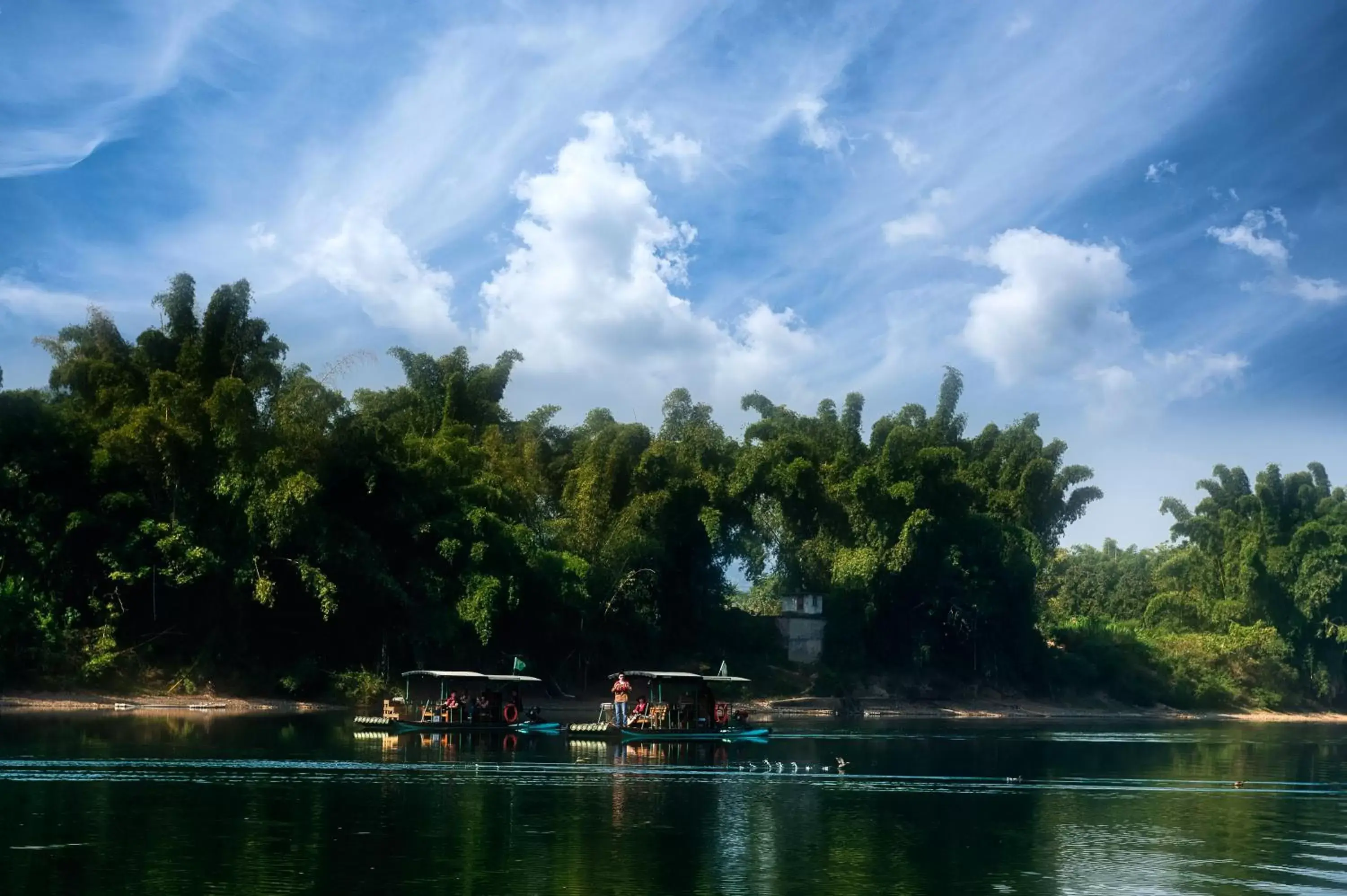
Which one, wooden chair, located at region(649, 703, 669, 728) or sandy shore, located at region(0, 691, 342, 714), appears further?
sandy shore, located at region(0, 691, 342, 714)

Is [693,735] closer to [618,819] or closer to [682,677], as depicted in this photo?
[682,677]

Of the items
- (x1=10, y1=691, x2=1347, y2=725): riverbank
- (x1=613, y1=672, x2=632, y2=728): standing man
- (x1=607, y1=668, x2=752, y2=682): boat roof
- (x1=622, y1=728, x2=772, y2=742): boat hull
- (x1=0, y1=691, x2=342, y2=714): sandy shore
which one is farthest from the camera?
(x1=10, y1=691, x2=1347, y2=725): riverbank

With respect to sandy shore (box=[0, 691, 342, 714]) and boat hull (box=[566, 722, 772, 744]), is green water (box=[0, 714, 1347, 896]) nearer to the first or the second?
boat hull (box=[566, 722, 772, 744])

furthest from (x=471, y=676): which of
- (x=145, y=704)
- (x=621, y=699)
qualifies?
(x=145, y=704)

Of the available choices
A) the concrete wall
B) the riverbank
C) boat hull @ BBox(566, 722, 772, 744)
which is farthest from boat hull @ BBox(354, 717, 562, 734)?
the concrete wall

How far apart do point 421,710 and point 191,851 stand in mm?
22319

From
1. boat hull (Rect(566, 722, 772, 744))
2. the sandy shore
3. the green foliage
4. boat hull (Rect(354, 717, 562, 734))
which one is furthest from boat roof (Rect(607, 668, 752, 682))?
the green foliage

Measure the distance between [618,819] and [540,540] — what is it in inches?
1386

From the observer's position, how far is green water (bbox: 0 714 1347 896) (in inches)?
630

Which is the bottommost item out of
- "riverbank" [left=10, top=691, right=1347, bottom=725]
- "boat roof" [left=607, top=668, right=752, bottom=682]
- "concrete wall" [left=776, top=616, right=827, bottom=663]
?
"riverbank" [left=10, top=691, right=1347, bottom=725]

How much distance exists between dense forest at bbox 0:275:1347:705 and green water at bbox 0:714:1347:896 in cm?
1001

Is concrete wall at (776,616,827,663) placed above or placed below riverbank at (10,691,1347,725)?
above

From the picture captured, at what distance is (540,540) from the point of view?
183 feet

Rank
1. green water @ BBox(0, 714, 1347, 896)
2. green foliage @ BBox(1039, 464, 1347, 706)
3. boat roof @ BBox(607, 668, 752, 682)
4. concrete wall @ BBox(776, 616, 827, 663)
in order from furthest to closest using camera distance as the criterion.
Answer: green foliage @ BBox(1039, 464, 1347, 706)
concrete wall @ BBox(776, 616, 827, 663)
boat roof @ BBox(607, 668, 752, 682)
green water @ BBox(0, 714, 1347, 896)
